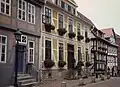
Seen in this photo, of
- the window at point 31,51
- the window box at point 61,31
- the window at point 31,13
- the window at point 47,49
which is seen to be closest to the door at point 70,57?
the window box at point 61,31

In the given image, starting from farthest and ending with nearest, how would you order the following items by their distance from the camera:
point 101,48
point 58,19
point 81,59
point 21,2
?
point 101,48 → point 81,59 → point 58,19 → point 21,2

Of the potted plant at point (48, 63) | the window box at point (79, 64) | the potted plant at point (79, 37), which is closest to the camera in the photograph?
the potted plant at point (48, 63)

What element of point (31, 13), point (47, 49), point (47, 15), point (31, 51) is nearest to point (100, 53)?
point (47, 49)

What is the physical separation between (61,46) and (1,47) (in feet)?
37.6

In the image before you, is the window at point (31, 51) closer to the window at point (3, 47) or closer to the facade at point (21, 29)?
the facade at point (21, 29)

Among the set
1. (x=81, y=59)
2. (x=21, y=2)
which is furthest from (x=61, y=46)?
(x=21, y=2)

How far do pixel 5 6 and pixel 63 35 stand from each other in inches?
443

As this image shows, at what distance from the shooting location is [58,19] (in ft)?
90.6

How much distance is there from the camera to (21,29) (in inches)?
789

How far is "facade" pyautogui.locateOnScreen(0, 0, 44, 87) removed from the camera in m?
18.0

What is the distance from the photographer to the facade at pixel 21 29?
17969mm

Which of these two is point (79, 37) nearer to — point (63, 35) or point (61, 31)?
point (63, 35)


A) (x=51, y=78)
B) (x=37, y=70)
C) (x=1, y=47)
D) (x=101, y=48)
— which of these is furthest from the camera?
(x=101, y=48)

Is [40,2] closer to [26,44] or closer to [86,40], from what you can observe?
[26,44]
